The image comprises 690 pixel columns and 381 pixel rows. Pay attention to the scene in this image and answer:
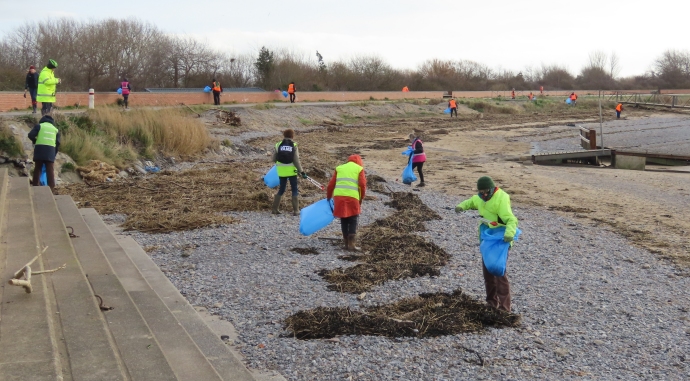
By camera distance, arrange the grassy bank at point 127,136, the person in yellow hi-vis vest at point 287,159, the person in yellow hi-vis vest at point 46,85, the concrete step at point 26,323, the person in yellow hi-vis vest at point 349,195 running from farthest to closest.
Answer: the grassy bank at point 127,136
the person in yellow hi-vis vest at point 46,85
the person in yellow hi-vis vest at point 287,159
the person in yellow hi-vis vest at point 349,195
the concrete step at point 26,323

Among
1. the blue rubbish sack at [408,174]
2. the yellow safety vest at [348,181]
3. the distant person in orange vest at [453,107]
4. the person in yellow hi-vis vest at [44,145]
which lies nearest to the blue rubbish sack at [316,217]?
the yellow safety vest at [348,181]

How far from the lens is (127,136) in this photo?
1927 cm

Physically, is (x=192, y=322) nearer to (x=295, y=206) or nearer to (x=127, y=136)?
(x=295, y=206)

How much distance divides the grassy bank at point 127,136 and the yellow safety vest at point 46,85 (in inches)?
43.3

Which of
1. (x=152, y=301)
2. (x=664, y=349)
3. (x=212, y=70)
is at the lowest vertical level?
(x=664, y=349)

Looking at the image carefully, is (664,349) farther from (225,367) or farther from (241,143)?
(241,143)

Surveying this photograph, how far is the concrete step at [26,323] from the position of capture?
13.0 ft

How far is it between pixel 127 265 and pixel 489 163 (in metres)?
18.8

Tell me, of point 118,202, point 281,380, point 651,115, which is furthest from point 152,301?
point 651,115

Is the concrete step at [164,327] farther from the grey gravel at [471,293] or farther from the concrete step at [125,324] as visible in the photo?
the grey gravel at [471,293]

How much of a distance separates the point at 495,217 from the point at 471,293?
1.31 m

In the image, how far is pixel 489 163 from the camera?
24984 millimetres

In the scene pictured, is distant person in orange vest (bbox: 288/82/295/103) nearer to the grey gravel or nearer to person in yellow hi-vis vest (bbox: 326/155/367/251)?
the grey gravel

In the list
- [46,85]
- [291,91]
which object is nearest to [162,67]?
[291,91]
